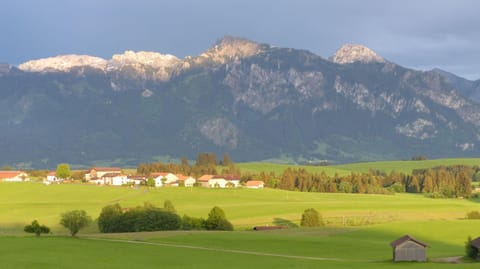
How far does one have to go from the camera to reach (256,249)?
78.5 metres

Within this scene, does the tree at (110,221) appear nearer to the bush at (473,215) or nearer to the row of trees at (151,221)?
the row of trees at (151,221)

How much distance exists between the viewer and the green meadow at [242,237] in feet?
218

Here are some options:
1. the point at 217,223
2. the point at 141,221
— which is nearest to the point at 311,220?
the point at 217,223

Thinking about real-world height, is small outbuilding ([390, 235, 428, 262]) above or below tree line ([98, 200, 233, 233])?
below

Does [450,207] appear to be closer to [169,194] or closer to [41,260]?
[169,194]

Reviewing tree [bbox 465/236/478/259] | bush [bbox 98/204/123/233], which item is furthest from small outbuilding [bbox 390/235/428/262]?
bush [bbox 98/204/123/233]

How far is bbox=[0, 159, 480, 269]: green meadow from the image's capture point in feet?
218

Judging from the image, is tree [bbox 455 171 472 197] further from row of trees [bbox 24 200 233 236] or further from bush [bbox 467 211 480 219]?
row of trees [bbox 24 200 233 236]

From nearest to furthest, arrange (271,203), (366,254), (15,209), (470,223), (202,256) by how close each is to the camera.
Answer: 1. (202,256)
2. (366,254)
3. (470,223)
4. (15,209)
5. (271,203)

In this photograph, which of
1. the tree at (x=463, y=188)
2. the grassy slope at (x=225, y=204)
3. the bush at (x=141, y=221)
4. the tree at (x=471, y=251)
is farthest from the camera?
the tree at (x=463, y=188)

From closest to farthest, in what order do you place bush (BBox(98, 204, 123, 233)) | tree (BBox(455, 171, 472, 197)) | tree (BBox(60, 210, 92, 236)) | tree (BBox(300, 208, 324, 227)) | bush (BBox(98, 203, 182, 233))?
1. tree (BBox(60, 210, 92, 236))
2. bush (BBox(98, 203, 182, 233))
3. bush (BBox(98, 204, 123, 233))
4. tree (BBox(300, 208, 324, 227))
5. tree (BBox(455, 171, 472, 197))

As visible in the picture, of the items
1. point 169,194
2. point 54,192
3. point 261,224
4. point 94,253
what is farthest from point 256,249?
point 54,192

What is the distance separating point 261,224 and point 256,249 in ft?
129

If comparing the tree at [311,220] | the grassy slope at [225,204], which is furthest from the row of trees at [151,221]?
the tree at [311,220]
